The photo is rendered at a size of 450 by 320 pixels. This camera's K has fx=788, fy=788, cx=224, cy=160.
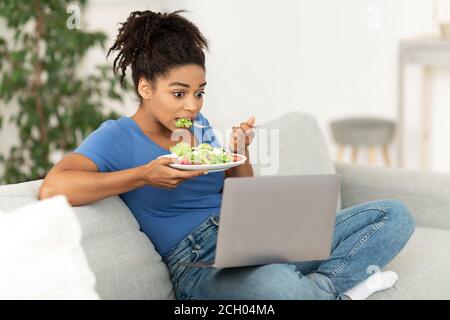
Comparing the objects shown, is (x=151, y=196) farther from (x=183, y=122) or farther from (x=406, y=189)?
(x=406, y=189)

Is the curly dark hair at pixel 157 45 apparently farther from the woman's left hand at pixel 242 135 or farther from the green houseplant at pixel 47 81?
the green houseplant at pixel 47 81

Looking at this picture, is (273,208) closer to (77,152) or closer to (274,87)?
(77,152)

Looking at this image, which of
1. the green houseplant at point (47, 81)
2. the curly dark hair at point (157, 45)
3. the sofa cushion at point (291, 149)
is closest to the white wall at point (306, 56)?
the green houseplant at point (47, 81)

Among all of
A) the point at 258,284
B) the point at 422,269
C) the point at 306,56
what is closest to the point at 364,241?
the point at 422,269

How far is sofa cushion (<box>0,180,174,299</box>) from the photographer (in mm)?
1752

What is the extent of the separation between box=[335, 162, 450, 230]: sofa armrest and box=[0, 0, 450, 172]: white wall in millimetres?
1775

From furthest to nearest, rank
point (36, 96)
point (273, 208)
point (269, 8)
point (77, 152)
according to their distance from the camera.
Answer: point (269, 8)
point (36, 96)
point (77, 152)
point (273, 208)

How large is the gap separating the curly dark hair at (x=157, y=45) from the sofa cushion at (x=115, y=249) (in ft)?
1.07

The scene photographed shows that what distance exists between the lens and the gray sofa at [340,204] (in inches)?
70.1

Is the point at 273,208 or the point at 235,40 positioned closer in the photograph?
the point at 273,208

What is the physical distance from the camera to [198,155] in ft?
5.71

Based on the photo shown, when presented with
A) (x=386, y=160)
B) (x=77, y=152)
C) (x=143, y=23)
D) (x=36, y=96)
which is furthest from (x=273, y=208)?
(x=386, y=160)
